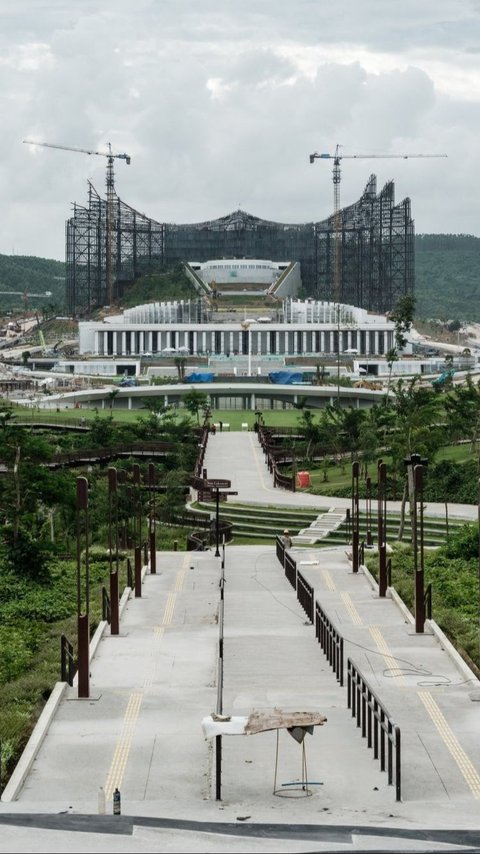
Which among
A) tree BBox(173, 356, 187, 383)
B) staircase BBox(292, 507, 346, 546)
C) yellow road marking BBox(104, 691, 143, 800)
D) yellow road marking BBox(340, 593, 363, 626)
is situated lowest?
staircase BBox(292, 507, 346, 546)

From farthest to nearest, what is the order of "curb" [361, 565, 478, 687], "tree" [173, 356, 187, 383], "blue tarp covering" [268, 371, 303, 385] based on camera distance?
1. "tree" [173, 356, 187, 383]
2. "blue tarp covering" [268, 371, 303, 385]
3. "curb" [361, 565, 478, 687]

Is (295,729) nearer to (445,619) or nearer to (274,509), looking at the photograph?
(445,619)

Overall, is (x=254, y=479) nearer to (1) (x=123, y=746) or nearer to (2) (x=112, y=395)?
(1) (x=123, y=746)

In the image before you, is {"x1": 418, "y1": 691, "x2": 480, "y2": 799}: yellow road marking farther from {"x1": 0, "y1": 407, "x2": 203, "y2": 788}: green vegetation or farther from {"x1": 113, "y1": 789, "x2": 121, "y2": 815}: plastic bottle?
{"x1": 0, "y1": 407, "x2": 203, "y2": 788}: green vegetation

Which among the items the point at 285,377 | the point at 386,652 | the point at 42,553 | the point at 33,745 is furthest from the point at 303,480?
the point at 285,377

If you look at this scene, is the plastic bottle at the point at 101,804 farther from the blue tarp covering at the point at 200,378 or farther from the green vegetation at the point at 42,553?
the blue tarp covering at the point at 200,378

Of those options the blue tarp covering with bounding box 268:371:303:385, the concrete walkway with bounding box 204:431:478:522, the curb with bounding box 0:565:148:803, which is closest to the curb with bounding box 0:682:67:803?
the curb with bounding box 0:565:148:803

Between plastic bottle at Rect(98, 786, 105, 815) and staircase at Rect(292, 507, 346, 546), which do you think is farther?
staircase at Rect(292, 507, 346, 546)
